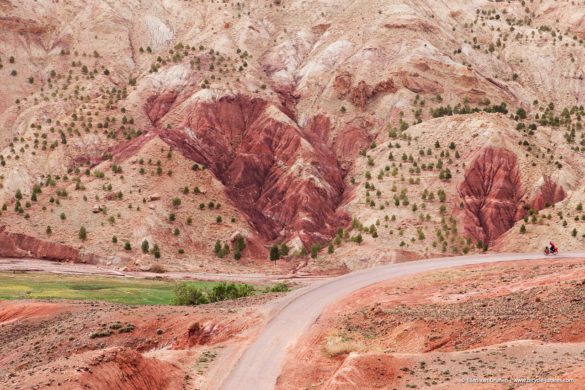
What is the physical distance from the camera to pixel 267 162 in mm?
79812

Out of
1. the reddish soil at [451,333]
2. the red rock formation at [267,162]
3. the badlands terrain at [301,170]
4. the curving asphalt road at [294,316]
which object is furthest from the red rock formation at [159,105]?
the reddish soil at [451,333]

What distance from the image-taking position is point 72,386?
18.3m

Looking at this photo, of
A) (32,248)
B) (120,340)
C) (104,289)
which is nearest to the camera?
(120,340)

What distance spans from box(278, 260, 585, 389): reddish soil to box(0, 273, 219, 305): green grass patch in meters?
19.1

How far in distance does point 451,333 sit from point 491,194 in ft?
143

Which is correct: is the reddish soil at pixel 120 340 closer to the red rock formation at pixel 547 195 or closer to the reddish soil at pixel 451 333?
the reddish soil at pixel 451 333

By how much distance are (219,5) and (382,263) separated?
71008 mm

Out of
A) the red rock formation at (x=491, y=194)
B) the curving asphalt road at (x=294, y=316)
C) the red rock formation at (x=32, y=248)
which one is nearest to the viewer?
the curving asphalt road at (x=294, y=316)

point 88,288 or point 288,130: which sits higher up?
point 288,130

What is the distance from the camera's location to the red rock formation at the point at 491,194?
63750 millimetres

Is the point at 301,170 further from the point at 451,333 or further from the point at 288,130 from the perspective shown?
the point at 451,333

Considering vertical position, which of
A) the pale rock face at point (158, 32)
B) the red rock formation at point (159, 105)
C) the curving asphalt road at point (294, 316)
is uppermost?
the pale rock face at point (158, 32)

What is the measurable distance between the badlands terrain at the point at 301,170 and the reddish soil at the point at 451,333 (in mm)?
A: 160

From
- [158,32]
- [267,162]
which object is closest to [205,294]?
[267,162]
